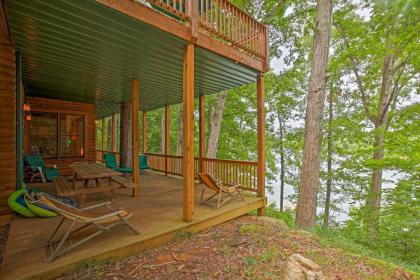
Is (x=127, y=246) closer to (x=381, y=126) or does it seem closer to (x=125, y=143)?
(x=125, y=143)

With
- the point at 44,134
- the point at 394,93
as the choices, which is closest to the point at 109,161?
the point at 44,134

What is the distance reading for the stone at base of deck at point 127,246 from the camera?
2.04 metres

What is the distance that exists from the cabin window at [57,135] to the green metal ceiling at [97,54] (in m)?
1.15

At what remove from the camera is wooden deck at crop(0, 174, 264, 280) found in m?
2.15

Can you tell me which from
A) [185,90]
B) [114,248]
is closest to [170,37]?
[185,90]

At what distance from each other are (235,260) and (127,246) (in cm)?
140

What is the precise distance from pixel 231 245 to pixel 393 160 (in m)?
5.83

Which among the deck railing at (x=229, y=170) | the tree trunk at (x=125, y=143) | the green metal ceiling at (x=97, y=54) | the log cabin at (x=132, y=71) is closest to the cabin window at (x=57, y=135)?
the log cabin at (x=132, y=71)

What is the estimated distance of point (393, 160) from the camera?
19.2ft

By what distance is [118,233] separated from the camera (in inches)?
116

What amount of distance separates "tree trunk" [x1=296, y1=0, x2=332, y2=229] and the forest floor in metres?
1.35

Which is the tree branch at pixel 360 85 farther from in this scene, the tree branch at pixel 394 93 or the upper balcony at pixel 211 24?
the upper balcony at pixel 211 24

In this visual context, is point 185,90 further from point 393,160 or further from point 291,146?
point 291,146

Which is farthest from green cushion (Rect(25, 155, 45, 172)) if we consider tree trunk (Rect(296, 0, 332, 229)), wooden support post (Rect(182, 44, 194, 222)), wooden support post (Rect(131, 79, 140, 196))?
tree trunk (Rect(296, 0, 332, 229))
